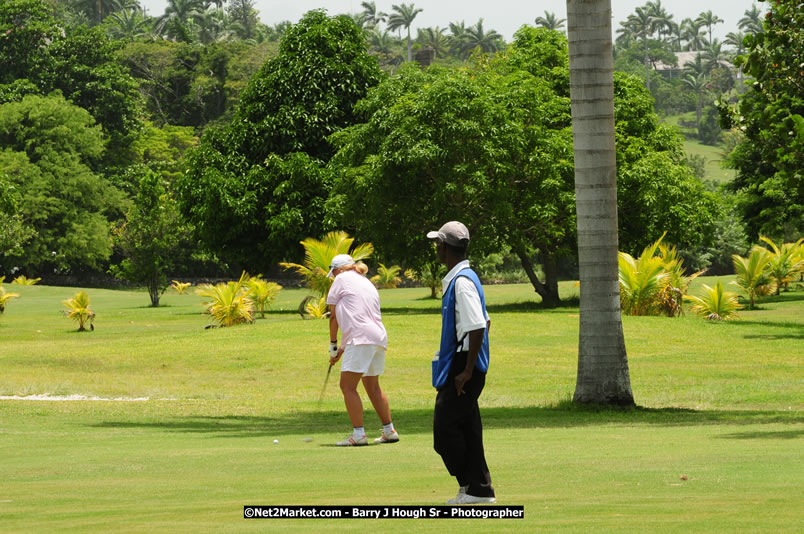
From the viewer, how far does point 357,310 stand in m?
11.0

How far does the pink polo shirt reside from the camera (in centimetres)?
1091

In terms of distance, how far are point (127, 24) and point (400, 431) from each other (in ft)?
461

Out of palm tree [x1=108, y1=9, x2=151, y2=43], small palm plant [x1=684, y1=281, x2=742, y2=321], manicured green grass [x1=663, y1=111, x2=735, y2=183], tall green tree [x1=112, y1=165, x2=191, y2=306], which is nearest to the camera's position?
small palm plant [x1=684, y1=281, x2=742, y2=321]

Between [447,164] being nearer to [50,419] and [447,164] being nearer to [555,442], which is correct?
[50,419]

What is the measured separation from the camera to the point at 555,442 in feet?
38.2

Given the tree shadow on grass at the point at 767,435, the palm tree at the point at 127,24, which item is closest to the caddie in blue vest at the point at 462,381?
the tree shadow on grass at the point at 767,435

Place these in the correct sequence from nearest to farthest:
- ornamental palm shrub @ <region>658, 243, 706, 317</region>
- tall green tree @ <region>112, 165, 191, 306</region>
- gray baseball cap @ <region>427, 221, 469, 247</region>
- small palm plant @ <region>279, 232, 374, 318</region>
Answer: gray baseball cap @ <region>427, 221, 469, 247</region> → small palm plant @ <region>279, 232, 374, 318</region> → ornamental palm shrub @ <region>658, 243, 706, 317</region> → tall green tree @ <region>112, 165, 191, 306</region>

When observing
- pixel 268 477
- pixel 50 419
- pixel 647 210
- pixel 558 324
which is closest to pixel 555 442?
pixel 268 477

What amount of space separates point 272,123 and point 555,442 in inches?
1257

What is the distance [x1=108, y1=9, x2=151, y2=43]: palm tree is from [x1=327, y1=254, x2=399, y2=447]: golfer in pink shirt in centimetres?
12979

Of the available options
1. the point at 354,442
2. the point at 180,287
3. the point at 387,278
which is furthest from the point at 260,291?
the point at 180,287

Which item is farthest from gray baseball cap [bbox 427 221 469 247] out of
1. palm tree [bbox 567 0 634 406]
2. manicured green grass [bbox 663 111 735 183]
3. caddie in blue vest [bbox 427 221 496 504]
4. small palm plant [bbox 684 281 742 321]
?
manicured green grass [bbox 663 111 735 183]

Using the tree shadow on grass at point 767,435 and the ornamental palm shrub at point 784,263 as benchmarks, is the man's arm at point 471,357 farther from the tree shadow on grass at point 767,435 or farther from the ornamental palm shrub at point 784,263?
the ornamental palm shrub at point 784,263

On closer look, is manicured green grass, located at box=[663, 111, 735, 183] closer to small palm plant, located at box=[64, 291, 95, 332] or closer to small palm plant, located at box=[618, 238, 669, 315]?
small palm plant, located at box=[618, 238, 669, 315]
